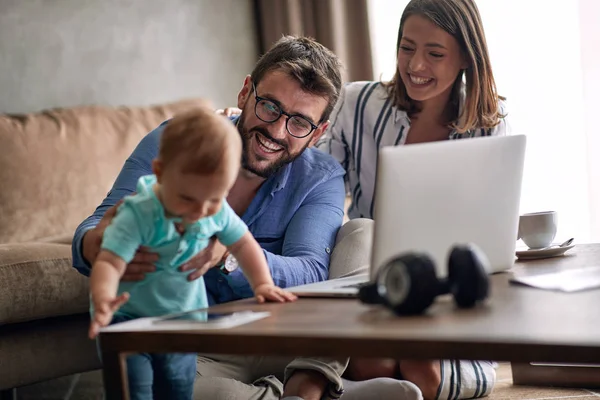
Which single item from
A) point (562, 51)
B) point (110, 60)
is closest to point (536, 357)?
point (562, 51)

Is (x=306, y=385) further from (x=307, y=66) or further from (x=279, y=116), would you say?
(x=307, y=66)

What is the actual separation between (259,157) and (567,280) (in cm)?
87

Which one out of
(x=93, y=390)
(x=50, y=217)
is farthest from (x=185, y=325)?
(x=93, y=390)

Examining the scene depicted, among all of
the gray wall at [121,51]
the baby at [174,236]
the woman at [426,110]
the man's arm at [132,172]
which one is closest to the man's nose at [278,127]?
the man's arm at [132,172]

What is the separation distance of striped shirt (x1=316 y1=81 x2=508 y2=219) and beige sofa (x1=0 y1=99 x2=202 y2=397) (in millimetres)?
809

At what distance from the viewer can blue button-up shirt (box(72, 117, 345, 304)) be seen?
1698mm

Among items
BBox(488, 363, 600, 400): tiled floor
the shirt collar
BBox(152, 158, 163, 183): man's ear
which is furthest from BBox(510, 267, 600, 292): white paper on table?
the shirt collar

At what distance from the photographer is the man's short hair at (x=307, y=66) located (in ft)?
6.10

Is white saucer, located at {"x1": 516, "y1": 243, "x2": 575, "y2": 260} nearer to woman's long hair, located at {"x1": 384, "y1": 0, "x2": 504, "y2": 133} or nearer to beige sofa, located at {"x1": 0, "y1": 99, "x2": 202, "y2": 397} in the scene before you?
woman's long hair, located at {"x1": 384, "y1": 0, "x2": 504, "y2": 133}

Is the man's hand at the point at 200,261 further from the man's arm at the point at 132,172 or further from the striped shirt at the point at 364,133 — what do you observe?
the striped shirt at the point at 364,133

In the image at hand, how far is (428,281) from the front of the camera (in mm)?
1002

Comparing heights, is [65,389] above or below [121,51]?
below

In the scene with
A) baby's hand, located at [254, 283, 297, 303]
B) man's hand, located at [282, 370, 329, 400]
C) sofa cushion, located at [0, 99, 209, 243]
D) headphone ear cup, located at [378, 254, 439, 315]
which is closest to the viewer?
headphone ear cup, located at [378, 254, 439, 315]

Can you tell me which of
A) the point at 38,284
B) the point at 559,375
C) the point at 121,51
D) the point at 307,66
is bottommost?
the point at 559,375
